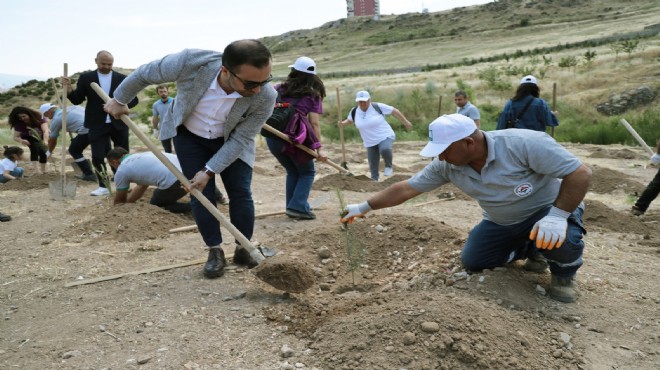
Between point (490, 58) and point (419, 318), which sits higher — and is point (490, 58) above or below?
above

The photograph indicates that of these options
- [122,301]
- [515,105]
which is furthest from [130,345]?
[515,105]

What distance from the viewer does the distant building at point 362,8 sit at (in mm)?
106438

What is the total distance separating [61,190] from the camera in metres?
6.79

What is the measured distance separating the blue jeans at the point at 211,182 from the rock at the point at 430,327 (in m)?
1.59

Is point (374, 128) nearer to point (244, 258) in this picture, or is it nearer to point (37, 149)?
point (244, 258)

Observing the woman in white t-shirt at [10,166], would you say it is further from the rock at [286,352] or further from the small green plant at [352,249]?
the rock at [286,352]

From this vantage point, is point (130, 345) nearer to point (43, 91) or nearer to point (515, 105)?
point (515, 105)

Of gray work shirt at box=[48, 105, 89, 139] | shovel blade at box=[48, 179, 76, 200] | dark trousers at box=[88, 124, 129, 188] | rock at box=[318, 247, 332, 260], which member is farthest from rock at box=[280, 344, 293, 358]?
gray work shirt at box=[48, 105, 89, 139]

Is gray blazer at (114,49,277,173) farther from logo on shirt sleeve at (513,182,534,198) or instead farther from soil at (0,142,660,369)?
logo on shirt sleeve at (513,182,534,198)

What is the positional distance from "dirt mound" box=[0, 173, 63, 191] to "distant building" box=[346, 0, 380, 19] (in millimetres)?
103113

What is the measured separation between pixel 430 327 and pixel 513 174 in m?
0.95

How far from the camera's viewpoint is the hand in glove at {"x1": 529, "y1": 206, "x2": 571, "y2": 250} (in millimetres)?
2686

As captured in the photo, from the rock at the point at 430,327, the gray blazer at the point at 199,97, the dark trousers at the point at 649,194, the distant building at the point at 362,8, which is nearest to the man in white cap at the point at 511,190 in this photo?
the rock at the point at 430,327

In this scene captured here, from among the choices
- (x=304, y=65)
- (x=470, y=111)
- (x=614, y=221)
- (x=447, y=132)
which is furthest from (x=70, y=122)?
(x=614, y=221)
